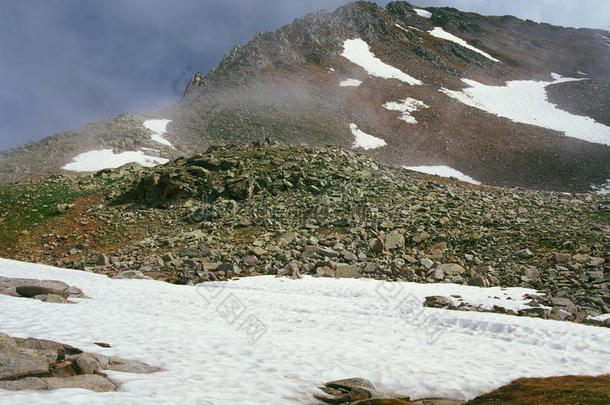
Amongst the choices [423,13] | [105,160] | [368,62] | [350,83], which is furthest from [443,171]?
[423,13]

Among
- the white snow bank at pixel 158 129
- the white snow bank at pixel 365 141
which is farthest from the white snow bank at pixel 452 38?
the white snow bank at pixel 158 129

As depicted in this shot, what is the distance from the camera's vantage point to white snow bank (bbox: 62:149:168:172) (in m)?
44.5

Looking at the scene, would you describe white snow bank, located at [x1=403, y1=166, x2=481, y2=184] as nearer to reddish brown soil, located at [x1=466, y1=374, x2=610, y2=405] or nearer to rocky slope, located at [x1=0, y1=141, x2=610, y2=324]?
rocky slope, located at [x1=0, y1=141, x2=610, y2=324]

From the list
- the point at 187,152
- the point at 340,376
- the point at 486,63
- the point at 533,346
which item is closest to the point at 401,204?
the point at 533,346

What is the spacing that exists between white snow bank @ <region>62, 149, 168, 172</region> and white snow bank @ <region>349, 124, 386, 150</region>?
30610 mm

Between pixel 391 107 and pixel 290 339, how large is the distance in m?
66.9

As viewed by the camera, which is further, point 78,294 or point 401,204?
point 401,204

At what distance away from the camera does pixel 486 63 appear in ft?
319

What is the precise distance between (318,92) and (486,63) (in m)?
56.2

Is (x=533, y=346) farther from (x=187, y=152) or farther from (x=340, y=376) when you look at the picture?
(x=187, y=152)

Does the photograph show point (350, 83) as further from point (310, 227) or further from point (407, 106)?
point (310, 227)

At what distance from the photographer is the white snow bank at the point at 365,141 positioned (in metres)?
59.1

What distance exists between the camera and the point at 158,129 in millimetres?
58938

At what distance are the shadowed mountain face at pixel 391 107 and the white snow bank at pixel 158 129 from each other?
1.06 m
